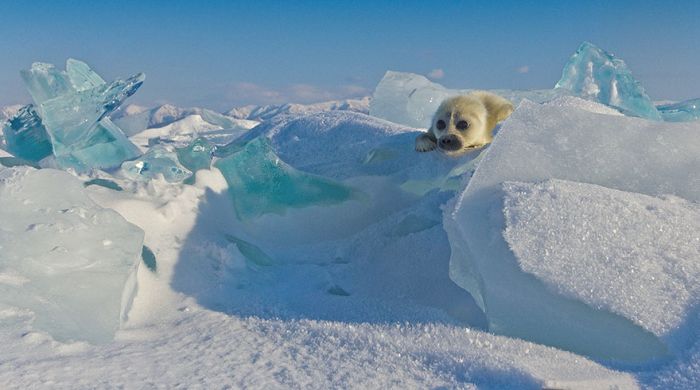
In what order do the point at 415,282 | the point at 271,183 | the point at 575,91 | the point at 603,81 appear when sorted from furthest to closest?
the point at 575,91, the point at 603,81, the point at 271,183, the point at 415,282

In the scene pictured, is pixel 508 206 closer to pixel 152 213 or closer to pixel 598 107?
pixel 598 107

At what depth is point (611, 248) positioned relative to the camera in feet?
5.32

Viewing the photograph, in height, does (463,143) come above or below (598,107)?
below

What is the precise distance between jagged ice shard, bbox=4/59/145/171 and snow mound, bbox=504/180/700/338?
7.51 feet

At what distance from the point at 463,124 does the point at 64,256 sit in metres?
1.96

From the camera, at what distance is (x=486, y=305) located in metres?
1.69

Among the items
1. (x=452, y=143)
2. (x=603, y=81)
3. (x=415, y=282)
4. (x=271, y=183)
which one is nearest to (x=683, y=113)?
(x=603, y=81)

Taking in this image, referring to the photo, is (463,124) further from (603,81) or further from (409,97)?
(603,81)

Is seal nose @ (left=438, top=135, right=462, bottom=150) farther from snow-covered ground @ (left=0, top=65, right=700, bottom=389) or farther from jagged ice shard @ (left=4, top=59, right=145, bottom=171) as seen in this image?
jagged ice shard @ (left=4, top=59, right=145, bottom=171)

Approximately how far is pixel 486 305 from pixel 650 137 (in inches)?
35.4

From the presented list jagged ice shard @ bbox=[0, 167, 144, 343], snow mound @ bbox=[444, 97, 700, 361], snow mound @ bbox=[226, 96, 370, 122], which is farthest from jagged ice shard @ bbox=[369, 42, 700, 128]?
snow mound @ bbox=[226, 96, 370, 122]

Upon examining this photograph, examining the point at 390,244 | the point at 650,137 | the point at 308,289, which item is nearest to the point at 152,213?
the point at 308,289

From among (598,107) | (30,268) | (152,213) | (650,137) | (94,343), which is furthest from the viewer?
(598,107)

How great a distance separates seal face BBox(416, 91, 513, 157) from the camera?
2815 mm
